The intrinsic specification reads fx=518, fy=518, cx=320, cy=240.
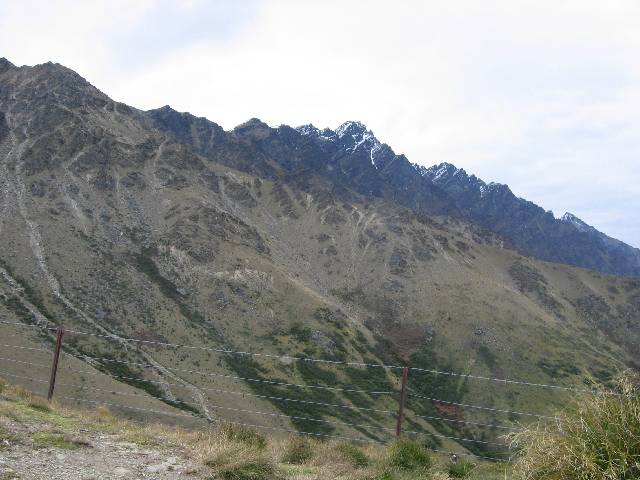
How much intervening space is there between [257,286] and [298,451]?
338 ft

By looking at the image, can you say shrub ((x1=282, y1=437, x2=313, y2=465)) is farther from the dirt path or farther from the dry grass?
the dirt path

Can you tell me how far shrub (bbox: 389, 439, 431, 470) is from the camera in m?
10.8

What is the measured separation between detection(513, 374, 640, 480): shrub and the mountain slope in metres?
49.4

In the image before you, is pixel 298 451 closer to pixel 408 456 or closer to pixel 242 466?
pixel 408 456

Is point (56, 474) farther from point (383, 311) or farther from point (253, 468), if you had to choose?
point (383, 311)

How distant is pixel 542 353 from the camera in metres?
119

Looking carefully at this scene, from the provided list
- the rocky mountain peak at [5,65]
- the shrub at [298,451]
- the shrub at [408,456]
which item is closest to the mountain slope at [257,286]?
the rocky mountain peak at [5,65]

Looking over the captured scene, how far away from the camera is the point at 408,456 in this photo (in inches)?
436

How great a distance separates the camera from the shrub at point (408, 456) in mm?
10812

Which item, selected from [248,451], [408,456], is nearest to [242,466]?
[248,451]

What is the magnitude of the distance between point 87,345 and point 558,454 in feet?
250

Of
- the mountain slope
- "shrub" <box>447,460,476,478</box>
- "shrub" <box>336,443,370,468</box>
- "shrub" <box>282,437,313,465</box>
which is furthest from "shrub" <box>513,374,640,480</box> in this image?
the mountain slope

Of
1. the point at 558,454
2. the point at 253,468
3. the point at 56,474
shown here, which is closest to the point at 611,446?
the point at 558,454

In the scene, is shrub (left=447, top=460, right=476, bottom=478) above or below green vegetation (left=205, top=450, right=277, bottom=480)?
below
